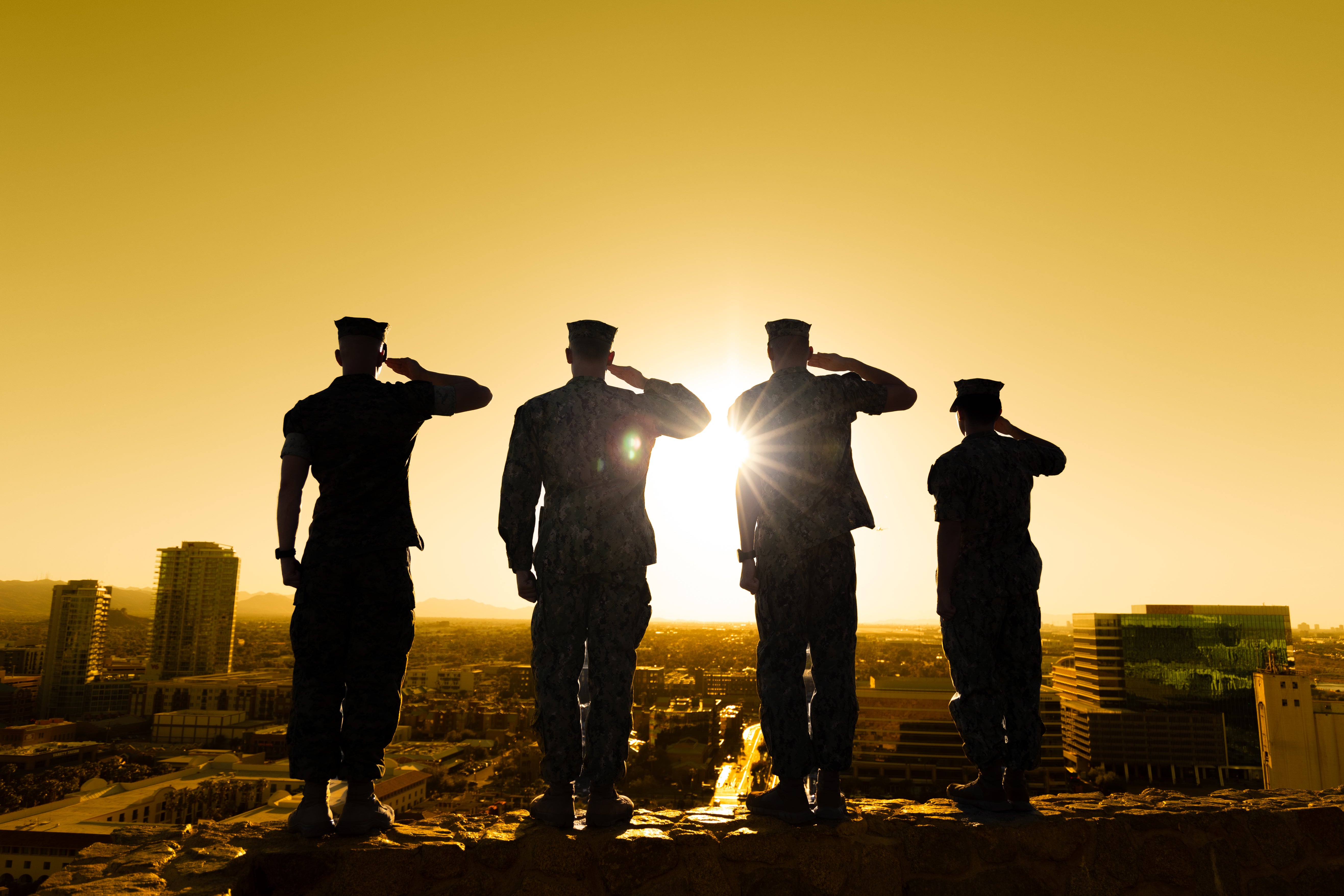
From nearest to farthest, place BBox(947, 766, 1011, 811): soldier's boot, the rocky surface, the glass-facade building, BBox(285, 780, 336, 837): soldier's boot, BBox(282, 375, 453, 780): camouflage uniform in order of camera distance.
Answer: the rocky surface, BBox(285, 780, 336, 837): soldier's boot, BBox(282, 375, 453, 780): camouflage uniform, BBox(947, 766, 1011, 811): soldier's boot, the glass-facade building

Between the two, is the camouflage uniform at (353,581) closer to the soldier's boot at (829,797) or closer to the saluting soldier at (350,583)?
the saluting soldier at (350,583)

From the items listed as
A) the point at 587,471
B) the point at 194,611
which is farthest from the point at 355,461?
the point at 194,611

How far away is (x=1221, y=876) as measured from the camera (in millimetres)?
3635

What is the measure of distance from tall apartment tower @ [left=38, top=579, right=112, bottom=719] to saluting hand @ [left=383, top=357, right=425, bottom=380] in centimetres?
8621

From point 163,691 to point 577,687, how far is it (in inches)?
3284

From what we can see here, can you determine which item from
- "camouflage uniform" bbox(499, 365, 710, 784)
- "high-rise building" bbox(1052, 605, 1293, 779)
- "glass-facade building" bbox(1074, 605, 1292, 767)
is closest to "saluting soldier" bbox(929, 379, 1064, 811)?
"camouflage uniform" bbox(499, 365, 710, 784)

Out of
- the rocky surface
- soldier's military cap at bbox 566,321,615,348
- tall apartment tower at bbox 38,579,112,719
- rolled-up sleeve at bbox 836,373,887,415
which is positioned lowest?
tall apartment tower at bbox 38,579,112,719

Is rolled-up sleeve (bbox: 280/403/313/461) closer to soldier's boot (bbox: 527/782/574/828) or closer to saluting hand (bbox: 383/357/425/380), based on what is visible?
saluting hand (bbox: 383/357/425/380)

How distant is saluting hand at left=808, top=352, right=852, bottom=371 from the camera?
13.2 ft

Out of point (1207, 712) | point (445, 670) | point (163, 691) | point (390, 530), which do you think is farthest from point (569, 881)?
point (163, 691)

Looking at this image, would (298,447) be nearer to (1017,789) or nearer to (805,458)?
(805,458)

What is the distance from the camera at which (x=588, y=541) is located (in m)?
3.54

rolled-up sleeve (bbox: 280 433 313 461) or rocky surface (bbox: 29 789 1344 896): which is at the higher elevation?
rolled-up sleeve (bbox: 280 433 313 461)

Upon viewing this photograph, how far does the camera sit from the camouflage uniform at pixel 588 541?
134 inches
